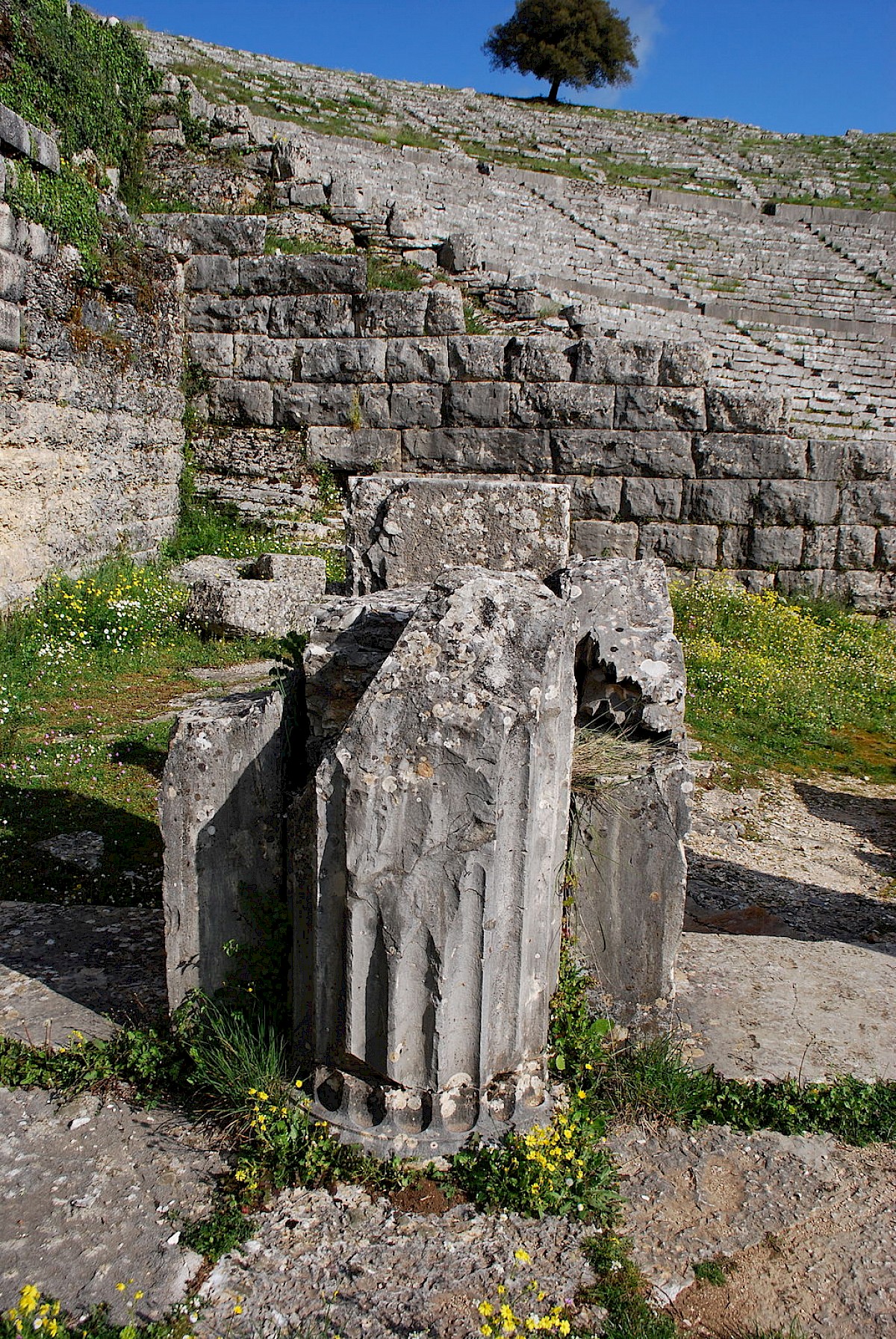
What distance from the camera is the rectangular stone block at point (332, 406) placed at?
33.9 feet

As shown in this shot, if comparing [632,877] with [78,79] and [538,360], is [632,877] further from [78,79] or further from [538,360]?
[78,79]

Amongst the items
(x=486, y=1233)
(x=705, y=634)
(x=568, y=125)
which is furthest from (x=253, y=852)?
(x=568, y=125)

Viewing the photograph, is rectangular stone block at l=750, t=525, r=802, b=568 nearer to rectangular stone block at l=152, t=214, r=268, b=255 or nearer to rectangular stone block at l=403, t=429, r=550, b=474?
rectangular stone block at l=403, t=429, r=550, b=474

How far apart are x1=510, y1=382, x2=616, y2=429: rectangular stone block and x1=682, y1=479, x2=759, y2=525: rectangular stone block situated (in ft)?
3.92

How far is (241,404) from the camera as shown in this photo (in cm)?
1057

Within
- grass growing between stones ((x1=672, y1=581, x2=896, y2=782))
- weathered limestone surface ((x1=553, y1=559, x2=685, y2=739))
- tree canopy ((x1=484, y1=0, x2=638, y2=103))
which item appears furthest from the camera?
tree canopy ((x1=484, y1=0, x2=638, y2=103))

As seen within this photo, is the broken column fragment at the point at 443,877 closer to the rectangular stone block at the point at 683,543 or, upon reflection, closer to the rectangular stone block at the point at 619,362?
the rectangular stone block at the point at 683,543

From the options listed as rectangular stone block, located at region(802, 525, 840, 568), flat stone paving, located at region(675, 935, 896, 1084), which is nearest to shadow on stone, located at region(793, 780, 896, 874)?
flat stone paving, located at region(675, 935, 896, 1084)

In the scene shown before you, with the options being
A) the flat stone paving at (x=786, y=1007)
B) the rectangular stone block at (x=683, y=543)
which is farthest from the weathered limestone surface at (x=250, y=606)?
the flat stone paving at (x=786, y=1007)

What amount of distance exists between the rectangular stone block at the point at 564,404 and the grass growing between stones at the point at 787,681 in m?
2.10

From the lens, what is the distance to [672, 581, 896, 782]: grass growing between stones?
680cm

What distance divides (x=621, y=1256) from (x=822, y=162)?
3176 cm

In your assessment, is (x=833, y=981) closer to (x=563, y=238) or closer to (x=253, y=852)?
(x=253, y=852)

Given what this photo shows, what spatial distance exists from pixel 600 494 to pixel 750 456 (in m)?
1.65
